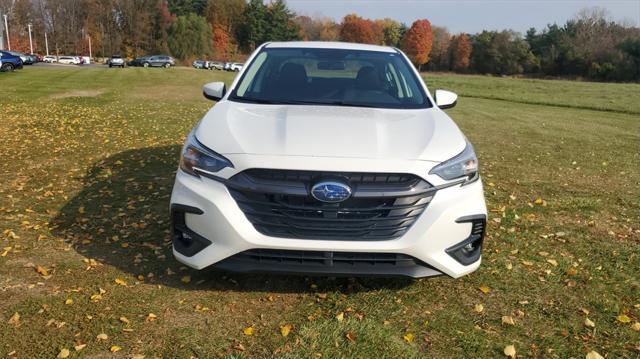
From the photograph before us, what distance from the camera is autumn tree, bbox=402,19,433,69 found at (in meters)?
108

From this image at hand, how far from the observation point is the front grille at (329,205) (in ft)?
9.43

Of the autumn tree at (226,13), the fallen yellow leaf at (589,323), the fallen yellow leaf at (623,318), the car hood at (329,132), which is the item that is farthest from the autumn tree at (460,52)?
the fallen yellow leaf at (589,323)

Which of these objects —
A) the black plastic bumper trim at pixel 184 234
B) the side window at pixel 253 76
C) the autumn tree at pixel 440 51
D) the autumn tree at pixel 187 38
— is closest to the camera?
the black plastic bumper trim at pixel 184 234

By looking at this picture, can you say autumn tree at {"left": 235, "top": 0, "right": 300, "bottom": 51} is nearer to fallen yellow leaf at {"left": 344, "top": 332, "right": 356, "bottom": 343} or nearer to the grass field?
the grass field

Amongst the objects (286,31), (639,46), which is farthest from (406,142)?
(286,31)

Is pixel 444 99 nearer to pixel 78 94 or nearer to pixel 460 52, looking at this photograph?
pixel 78 94

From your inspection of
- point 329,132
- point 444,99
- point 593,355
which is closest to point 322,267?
point 329,132

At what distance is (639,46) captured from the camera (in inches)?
2477

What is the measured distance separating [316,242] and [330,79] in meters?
1.93

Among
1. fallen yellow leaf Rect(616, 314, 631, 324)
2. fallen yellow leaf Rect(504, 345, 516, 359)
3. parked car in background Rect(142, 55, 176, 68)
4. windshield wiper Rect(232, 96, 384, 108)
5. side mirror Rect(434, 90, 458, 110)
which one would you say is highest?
side mirror Rect(434, 90, 458, 110)

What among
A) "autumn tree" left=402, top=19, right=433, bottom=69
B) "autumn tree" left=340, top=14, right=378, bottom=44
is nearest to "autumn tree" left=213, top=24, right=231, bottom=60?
"autumn tree" left=340, top=14, right=378, bottom=44

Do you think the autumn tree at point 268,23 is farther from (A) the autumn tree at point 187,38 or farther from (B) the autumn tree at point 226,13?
(A) the autumn tree at point 187,38

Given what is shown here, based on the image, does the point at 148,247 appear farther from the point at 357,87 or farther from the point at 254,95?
the point at 357,87

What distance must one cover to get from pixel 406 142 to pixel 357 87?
4.39ft
